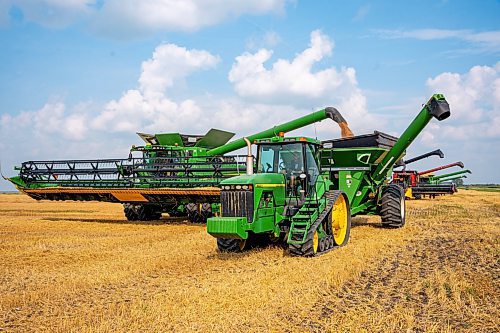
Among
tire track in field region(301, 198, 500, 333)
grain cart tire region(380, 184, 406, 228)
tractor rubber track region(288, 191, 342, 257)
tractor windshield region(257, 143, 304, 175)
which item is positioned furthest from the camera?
grain cart tire region(380, 184, 406, 228)

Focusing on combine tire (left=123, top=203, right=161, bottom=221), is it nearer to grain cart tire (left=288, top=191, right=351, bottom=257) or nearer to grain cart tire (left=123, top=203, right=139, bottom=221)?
grain cart tire (left=123, top=203, right=139, bottom=221)

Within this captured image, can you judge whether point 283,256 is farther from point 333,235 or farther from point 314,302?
point 314,302

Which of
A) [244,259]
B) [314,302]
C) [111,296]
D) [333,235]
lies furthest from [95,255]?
[314,302]

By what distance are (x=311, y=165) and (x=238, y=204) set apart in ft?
6.90

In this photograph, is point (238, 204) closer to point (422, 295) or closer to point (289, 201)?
point (289, 201)

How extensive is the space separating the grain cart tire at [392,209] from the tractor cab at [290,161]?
4.63m

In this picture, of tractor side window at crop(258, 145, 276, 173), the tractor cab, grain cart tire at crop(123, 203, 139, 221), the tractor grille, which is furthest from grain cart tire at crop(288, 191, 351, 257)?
grain cart tire at crop(123, 203, 139, 221)

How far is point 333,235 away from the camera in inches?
416

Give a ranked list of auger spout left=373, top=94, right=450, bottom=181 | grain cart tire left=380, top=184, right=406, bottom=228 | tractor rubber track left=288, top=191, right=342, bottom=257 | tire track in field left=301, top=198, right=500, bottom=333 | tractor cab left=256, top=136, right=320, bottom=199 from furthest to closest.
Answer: grain cart tire left=380, top=184, right=406, bottom=228 < auger spout left=373, top=94, right=450, bottom=181 < tractor cab left=256, top=136, right=320, bottom=199 < tractor rubber track left=288, top=191, right=342, bottom=257 < tire track in field left=301, top=198, right=500, bottom=333

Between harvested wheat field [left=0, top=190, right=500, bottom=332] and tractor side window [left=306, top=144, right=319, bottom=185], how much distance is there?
5.11ft

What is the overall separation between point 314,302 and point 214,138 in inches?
534

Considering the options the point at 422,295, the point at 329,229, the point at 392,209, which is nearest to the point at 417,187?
the point at 392,209

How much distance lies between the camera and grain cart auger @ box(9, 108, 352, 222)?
1538 cm

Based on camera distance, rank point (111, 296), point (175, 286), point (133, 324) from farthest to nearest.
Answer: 1. point (175, 286)
2. point (111, 296)
3. point (133, 324)
